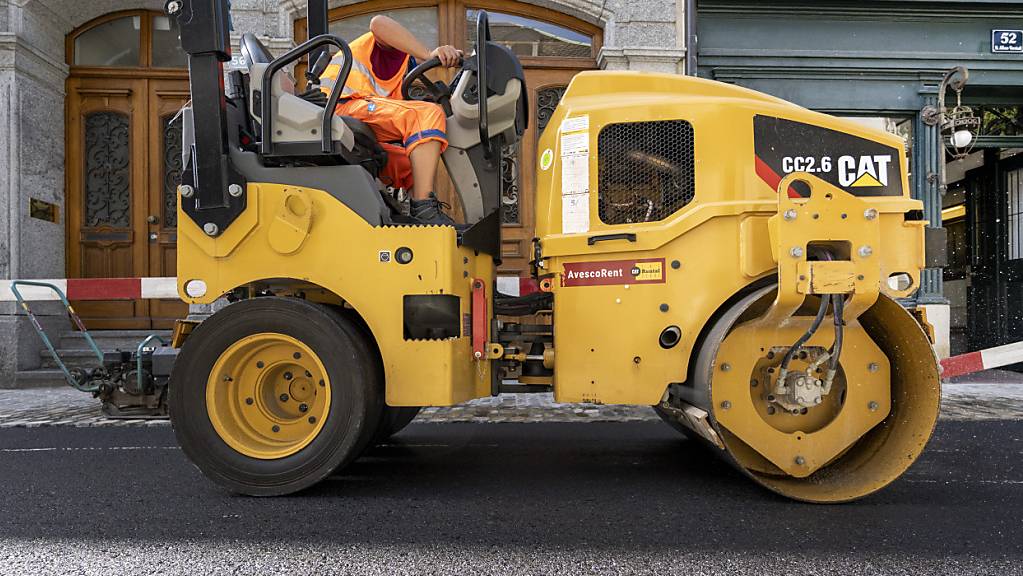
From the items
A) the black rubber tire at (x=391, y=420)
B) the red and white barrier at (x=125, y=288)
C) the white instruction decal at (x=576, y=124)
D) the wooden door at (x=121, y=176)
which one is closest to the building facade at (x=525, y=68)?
the wooden door at (x=121, y=176)

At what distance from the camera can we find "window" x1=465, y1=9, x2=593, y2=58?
775 centimetres

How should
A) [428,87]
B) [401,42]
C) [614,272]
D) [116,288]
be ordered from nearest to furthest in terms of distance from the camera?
1. [614,272]
2. [401,42]
3. [428,87]
4. [116,288]

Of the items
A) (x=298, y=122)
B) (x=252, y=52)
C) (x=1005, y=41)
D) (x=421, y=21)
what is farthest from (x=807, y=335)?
(x=1005, y=41)

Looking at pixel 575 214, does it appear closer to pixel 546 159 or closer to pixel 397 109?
pixel 546 159

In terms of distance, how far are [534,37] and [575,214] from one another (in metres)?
5.44

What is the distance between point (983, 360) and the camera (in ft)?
12.4

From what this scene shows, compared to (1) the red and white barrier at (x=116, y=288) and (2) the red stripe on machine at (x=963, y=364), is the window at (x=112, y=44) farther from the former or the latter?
(2) the red stripe on machine at (x=963, y=364)

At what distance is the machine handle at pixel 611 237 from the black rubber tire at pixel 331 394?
1150 mm

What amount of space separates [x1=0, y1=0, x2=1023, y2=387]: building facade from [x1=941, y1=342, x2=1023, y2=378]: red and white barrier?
392cm

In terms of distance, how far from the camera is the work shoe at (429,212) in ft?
10.6

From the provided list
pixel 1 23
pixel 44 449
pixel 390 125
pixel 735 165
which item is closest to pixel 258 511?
pixel 390 125

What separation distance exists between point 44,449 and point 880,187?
4.93 m

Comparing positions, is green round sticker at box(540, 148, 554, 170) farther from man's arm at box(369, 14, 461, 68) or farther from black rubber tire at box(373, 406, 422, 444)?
black rubber tire at box(373, 406, 422, 444)

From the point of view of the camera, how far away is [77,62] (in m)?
7.82
